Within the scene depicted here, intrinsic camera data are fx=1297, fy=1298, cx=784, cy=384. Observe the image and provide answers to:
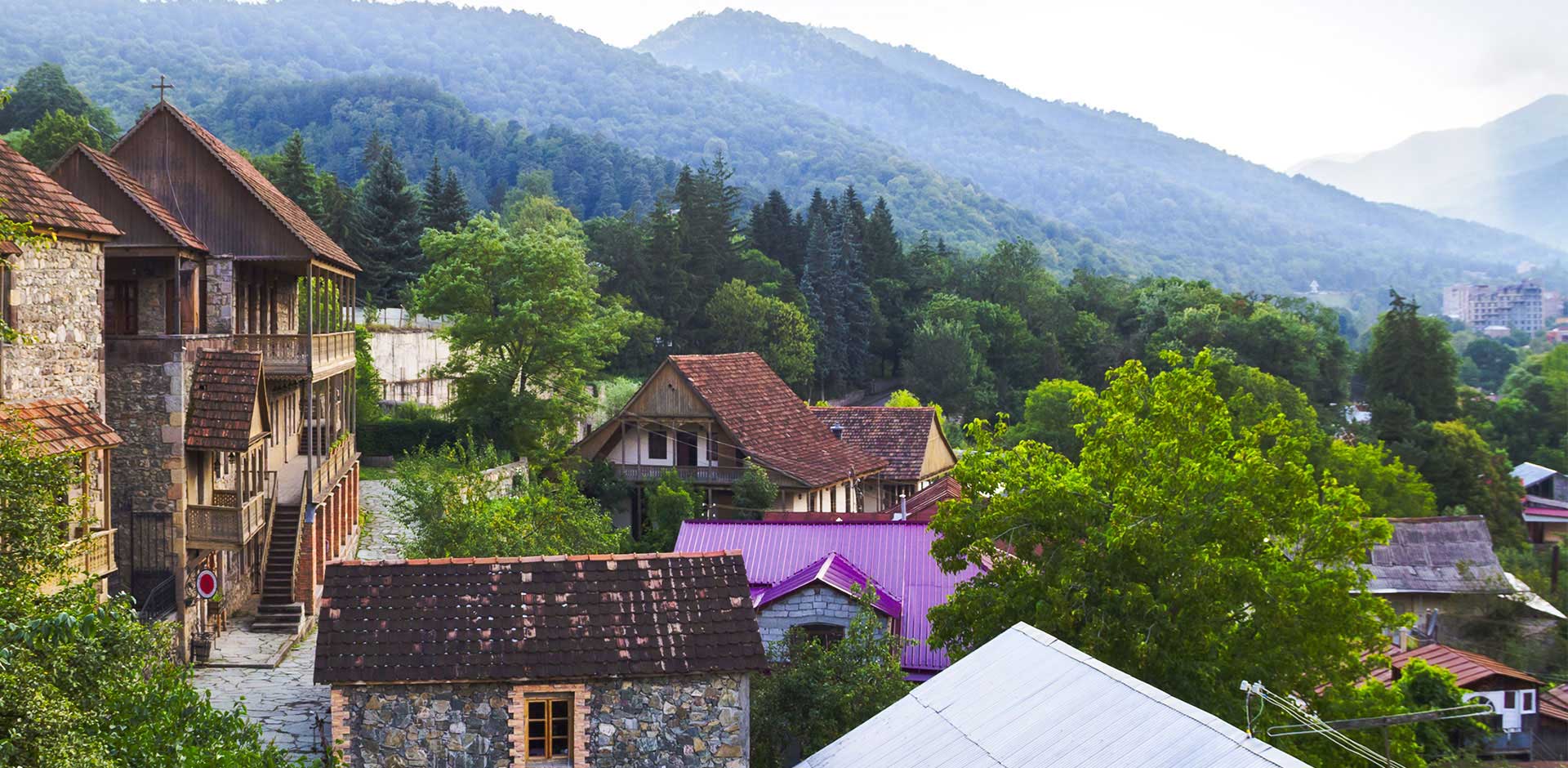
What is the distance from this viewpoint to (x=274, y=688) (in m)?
22.3

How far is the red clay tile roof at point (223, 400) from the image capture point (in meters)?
24.4

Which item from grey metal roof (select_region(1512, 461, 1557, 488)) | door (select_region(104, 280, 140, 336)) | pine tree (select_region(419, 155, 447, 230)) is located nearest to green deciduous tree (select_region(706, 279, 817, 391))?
pine tree (select_region(419, 155, 447, 230))

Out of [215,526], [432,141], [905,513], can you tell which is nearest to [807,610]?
[215,526]

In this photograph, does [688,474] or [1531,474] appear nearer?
[688,474]

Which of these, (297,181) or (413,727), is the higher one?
(297,181)

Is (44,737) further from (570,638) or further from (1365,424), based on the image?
(1365,424)

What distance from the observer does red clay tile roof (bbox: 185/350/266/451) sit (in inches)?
962

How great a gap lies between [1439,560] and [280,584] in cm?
4255

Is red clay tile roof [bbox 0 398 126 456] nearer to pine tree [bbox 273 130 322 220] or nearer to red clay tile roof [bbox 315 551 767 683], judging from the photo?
red clay tile roof [bbox 315 551 767 683]

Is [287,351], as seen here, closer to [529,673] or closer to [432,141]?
[529,673]

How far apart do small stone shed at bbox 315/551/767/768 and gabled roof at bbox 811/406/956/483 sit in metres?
31.5

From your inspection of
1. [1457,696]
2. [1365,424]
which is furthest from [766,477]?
[1365,424]

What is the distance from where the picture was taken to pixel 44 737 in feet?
29.5

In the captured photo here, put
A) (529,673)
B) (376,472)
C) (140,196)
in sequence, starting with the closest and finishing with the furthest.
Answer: (529,673) → (140,196) → (376,472)
